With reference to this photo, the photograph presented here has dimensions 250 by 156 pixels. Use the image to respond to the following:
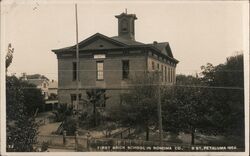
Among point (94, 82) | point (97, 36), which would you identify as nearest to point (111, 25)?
point (97, 36)

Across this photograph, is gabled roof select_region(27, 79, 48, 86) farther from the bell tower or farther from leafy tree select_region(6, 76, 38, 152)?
the bell tower

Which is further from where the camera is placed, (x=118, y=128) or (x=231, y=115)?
(x=118, y=128)

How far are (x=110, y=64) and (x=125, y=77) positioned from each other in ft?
0.54

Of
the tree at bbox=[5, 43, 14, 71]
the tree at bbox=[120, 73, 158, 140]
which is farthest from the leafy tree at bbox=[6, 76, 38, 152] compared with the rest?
the tree at bbox=[120, 73, 158, 140]

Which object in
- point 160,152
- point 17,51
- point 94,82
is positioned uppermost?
point 17,51

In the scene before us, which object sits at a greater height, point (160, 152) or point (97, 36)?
point (97, 36)

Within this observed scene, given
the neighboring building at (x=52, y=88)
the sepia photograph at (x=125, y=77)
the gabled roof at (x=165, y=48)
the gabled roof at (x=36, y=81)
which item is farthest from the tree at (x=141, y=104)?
the gabled roof at (x=36, y=81)

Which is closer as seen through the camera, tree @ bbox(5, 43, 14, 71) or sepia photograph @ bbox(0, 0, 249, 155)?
sepia photograph @ bbox(0, 0, 249, 155)

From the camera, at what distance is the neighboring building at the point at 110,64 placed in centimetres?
369

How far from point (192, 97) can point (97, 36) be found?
34.5 inches

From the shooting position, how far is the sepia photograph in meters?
3.48

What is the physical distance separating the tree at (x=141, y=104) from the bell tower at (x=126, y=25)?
0.34 metres

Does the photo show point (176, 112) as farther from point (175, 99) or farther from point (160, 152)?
point (160, 152)

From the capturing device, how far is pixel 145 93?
3762 millimetres
